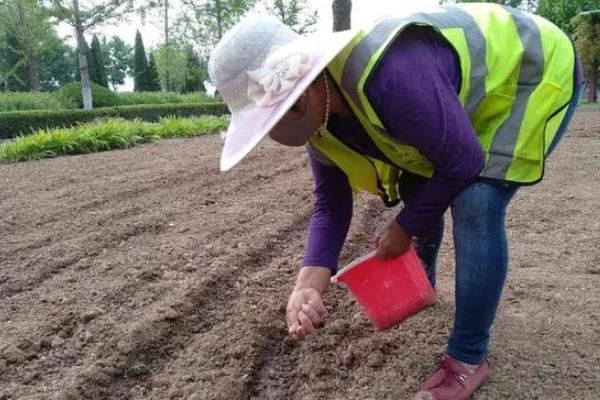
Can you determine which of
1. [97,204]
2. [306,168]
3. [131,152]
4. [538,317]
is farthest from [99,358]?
[131,152]

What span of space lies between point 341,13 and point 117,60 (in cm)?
5021

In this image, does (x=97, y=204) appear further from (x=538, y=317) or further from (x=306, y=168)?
(x=538, y=317)

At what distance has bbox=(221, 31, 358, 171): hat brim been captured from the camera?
992mm

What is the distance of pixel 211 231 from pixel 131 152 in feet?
11.2

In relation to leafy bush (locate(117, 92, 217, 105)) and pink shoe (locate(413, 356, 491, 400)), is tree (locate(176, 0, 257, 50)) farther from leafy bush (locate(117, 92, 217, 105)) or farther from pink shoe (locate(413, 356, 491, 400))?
pink shoe (locate(413, 356, 491, 400))

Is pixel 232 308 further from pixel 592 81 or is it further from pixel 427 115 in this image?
pixel 592 81

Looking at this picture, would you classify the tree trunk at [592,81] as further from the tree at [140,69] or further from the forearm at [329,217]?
the tree at [140,69]


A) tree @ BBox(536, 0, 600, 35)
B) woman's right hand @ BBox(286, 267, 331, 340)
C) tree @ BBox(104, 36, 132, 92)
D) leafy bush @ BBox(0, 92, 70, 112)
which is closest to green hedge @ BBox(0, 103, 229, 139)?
leafy bush @ BBox(0, 92, 70, 112)

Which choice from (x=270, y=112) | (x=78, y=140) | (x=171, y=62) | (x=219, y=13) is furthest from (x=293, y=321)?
(x=171, y=62)

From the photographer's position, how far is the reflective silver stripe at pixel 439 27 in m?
1.05

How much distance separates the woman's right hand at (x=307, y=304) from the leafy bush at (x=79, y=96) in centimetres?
1414

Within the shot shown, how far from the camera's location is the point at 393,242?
1.27 meters

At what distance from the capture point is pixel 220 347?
1702 mm

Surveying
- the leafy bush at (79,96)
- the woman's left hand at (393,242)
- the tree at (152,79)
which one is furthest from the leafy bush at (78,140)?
the tree at (152,79)
